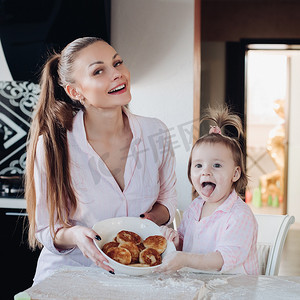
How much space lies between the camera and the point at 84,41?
1471mm

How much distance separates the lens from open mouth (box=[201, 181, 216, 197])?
144 centimetres

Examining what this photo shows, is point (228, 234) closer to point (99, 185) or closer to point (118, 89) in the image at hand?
point (99, 185)

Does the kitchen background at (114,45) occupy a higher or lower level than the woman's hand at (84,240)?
higher

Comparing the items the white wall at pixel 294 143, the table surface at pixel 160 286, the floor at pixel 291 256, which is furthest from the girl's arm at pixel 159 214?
the white wall at pixel 294 143

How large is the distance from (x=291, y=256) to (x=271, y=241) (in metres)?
2.98

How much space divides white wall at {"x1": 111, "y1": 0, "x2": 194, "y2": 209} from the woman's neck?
4.24ft

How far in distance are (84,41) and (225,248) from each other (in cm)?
71

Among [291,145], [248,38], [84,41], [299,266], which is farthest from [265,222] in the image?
[291,145]

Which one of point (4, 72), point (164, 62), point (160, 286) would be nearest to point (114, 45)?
point (164, 62)

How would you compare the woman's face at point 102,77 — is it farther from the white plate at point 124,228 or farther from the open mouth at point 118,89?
the white plate at point 124,228

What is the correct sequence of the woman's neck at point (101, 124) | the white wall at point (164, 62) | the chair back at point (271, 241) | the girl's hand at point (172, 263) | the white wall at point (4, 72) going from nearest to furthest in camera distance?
the girl's hand at point (172, 263) < the woman's neck at point (101, 124) < the chair back at point (271, 241) < the white wall at point (164, 62) < the white wall at point (4, 72)

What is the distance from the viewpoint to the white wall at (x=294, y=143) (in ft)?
19.4

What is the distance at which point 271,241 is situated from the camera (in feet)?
5.59

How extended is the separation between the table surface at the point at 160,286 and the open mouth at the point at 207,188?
28cm
